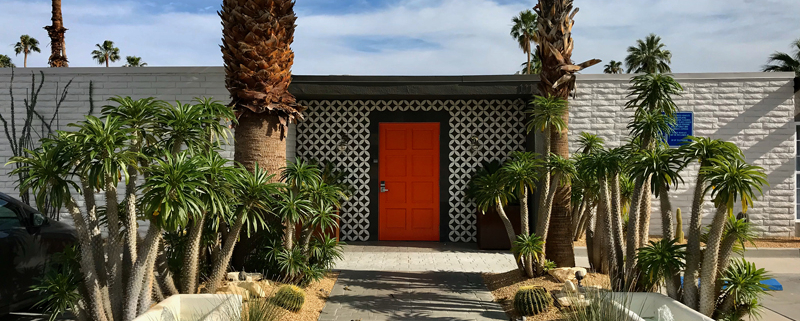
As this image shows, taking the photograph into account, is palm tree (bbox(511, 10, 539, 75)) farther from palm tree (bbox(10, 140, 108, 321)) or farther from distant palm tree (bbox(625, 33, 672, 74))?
A: palm tree (bbox(10, 140, 108, 321))

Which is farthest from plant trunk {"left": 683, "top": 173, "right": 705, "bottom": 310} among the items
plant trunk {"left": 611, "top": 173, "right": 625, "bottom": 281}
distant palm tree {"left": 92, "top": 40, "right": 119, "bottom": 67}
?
distant palm tree {"left": 92, "top": 40, "right": 119, "bottom": 67}

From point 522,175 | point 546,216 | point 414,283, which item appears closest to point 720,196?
point 522,175

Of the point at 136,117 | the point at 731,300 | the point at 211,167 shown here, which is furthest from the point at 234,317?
the point at 731,300

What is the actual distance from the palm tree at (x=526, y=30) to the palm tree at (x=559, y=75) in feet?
80.0

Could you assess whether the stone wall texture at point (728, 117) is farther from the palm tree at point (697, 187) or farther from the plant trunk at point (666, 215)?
the palm tree at point (697, 187)

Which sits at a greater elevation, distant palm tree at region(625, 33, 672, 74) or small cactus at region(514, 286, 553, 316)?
distant palm tree at region(625, 33, 672, 74)

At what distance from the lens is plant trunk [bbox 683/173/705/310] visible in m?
4.76

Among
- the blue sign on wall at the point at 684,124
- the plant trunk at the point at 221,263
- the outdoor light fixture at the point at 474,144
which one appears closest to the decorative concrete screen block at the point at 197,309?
the plant trunk at the point at 221,263

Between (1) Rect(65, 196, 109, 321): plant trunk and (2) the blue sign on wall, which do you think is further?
(2) the blue sign on wall

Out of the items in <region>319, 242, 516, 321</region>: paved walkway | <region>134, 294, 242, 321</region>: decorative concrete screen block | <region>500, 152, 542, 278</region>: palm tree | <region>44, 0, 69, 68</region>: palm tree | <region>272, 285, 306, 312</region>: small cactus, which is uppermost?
<region>44, 0, 69, 68</region>: palm tree

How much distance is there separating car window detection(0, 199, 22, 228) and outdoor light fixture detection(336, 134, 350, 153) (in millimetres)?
5716

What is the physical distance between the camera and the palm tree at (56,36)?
1273 cm

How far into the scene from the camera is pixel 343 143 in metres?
10.4

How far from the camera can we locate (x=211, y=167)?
459cm
